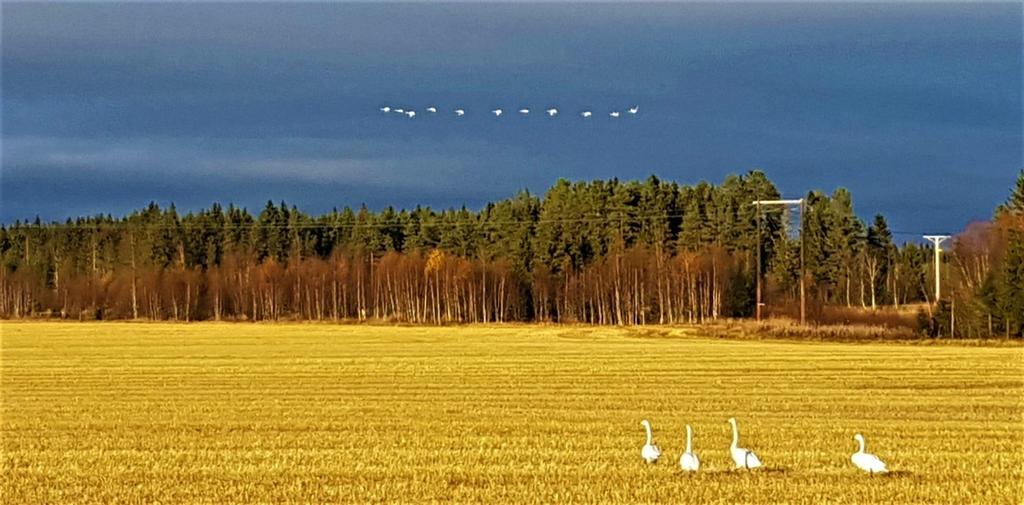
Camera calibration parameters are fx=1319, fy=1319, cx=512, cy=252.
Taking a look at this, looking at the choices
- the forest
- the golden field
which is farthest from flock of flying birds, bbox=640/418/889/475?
the forest

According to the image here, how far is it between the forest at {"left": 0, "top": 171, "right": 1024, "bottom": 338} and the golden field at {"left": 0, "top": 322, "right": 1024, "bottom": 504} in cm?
7317

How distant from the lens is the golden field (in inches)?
711

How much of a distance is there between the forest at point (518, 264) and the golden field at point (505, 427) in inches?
2881

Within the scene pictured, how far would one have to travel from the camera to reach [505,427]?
87.8 feet

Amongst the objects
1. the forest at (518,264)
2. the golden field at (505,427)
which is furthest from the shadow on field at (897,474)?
the forest at (518,264)

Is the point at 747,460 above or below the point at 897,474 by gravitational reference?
above

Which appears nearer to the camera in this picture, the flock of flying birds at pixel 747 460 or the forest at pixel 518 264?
the flock of flying birds at pixel 747 460

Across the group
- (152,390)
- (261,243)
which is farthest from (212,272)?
(152,390)

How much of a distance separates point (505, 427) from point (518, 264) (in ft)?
384

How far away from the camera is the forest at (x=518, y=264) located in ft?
440

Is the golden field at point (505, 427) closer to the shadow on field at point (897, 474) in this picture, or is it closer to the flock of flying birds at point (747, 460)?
the shadow on field at point (897, 474)

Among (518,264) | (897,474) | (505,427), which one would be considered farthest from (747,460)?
(518,264)

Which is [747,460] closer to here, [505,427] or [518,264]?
[505,427]

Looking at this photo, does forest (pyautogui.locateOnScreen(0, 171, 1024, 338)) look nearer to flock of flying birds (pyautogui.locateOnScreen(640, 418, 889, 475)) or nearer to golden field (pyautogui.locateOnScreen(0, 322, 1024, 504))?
golden field (pyautogui.locateOnScreen(0, 322, 1024, 504))
